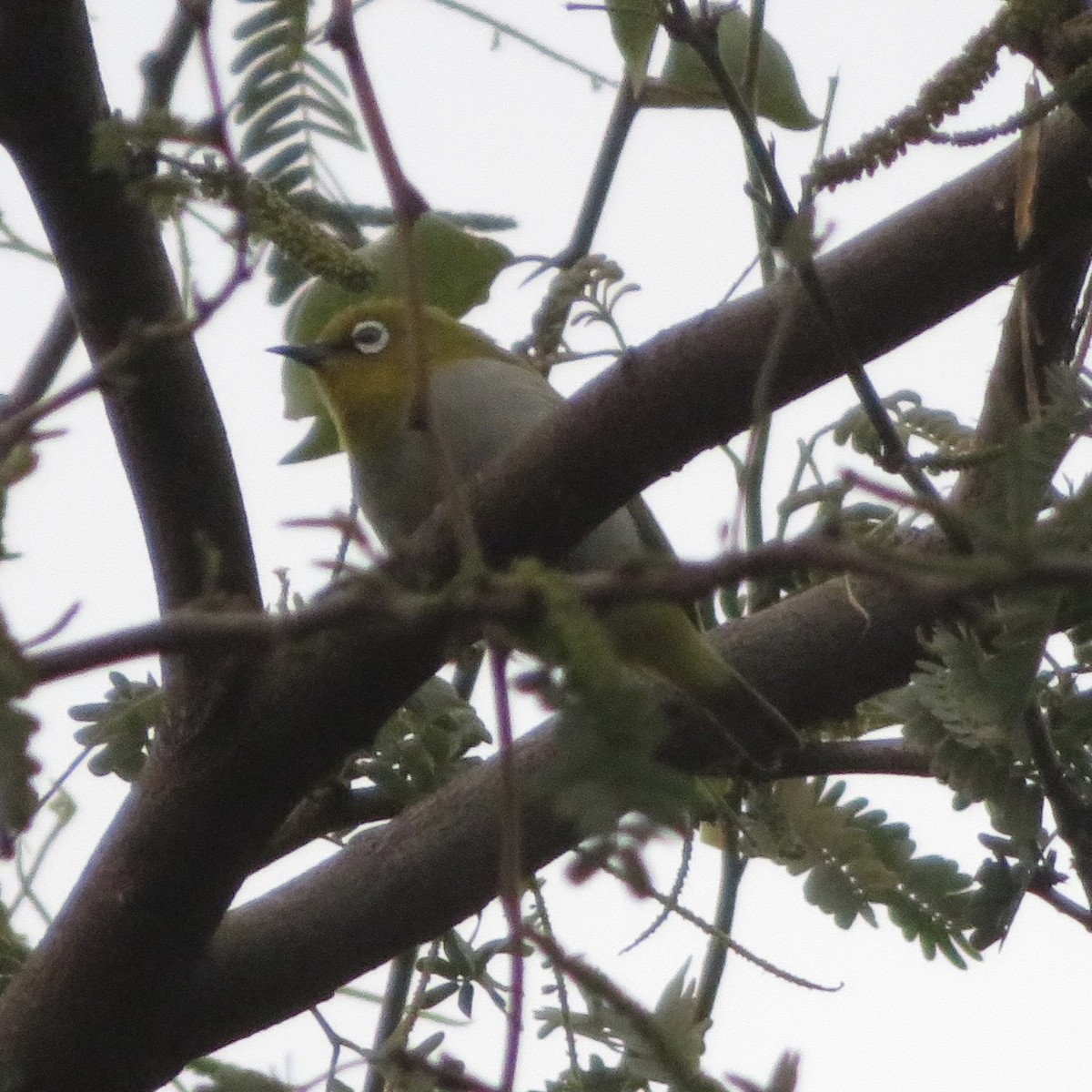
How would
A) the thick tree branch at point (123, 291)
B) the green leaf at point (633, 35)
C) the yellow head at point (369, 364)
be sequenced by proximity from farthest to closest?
the yellow head at point (369, 364)
the green leaf at point (633, 35)
the thick tree branch at point (123, 291)

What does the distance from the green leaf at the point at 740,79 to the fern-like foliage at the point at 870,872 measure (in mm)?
1094

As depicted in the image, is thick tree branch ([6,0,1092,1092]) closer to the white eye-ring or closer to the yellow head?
the yellow head

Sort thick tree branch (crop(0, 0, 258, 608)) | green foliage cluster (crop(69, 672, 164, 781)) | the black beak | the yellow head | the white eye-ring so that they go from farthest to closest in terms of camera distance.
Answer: the white eye-ring → the yellow head → the black beak → green foliage cluster (crop(69, 672, 164, 781)) → thick tree branch (crop(0, 0, 258, 608))

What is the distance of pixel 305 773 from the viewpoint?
253 centimetres

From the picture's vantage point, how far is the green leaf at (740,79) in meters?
2.90

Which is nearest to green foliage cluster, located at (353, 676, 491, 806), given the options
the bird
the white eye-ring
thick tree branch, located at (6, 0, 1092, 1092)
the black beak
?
thick tree branch, located at (6, 0, 1092, 1092)

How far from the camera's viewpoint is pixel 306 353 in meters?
4.06

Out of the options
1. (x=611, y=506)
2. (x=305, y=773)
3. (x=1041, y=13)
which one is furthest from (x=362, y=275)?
(x=305, y=773)

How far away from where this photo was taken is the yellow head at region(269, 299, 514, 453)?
4.28 m

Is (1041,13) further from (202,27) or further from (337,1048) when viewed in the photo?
(337,1048)

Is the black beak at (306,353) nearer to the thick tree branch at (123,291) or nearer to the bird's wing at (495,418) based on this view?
the bird's wing at (495,418)

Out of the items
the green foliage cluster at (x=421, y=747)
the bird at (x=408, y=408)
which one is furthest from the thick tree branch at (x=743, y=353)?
the bird at (x=408, y=408)

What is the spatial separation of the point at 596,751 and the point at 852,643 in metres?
2.05

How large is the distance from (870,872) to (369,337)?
2.32 meters
